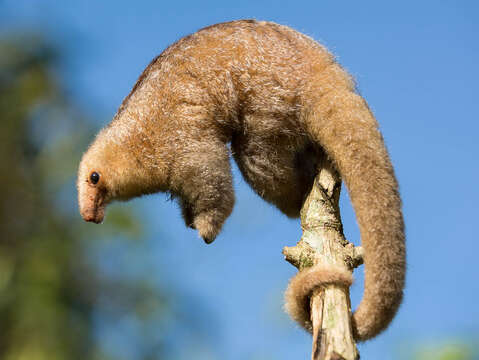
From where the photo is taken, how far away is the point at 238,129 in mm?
5602

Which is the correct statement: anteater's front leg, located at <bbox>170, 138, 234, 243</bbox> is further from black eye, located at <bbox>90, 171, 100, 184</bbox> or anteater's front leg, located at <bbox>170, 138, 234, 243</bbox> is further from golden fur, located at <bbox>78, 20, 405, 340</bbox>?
black eye, located at <bbox>90, 171, 100, 184</bbox>

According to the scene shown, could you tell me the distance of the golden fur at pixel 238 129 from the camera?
5.21 m

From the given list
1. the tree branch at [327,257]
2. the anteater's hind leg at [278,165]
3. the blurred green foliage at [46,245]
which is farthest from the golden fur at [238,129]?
the blurred green foliage at [46,245]

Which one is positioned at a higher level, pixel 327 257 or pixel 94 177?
pixel 94 177

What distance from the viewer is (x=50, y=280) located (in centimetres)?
1501

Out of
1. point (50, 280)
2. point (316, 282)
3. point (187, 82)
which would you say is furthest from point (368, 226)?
point (50, 280)

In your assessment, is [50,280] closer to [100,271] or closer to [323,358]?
[100,271]

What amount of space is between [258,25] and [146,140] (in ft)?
4.83

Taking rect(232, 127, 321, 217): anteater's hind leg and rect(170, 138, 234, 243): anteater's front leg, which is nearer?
rect(170, 138, 234, 243): anteater's front leg

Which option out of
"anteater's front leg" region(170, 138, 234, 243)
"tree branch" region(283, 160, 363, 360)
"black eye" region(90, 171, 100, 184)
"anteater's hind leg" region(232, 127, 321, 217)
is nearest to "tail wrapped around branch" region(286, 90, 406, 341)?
"tree branch" region(283, 160, 363, 360)

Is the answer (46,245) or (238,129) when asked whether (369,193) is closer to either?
(238,129)

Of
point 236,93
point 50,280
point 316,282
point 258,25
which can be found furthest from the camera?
point 50,280

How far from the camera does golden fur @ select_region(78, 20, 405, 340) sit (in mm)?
5211

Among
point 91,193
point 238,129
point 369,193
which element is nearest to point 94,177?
point 91,193
